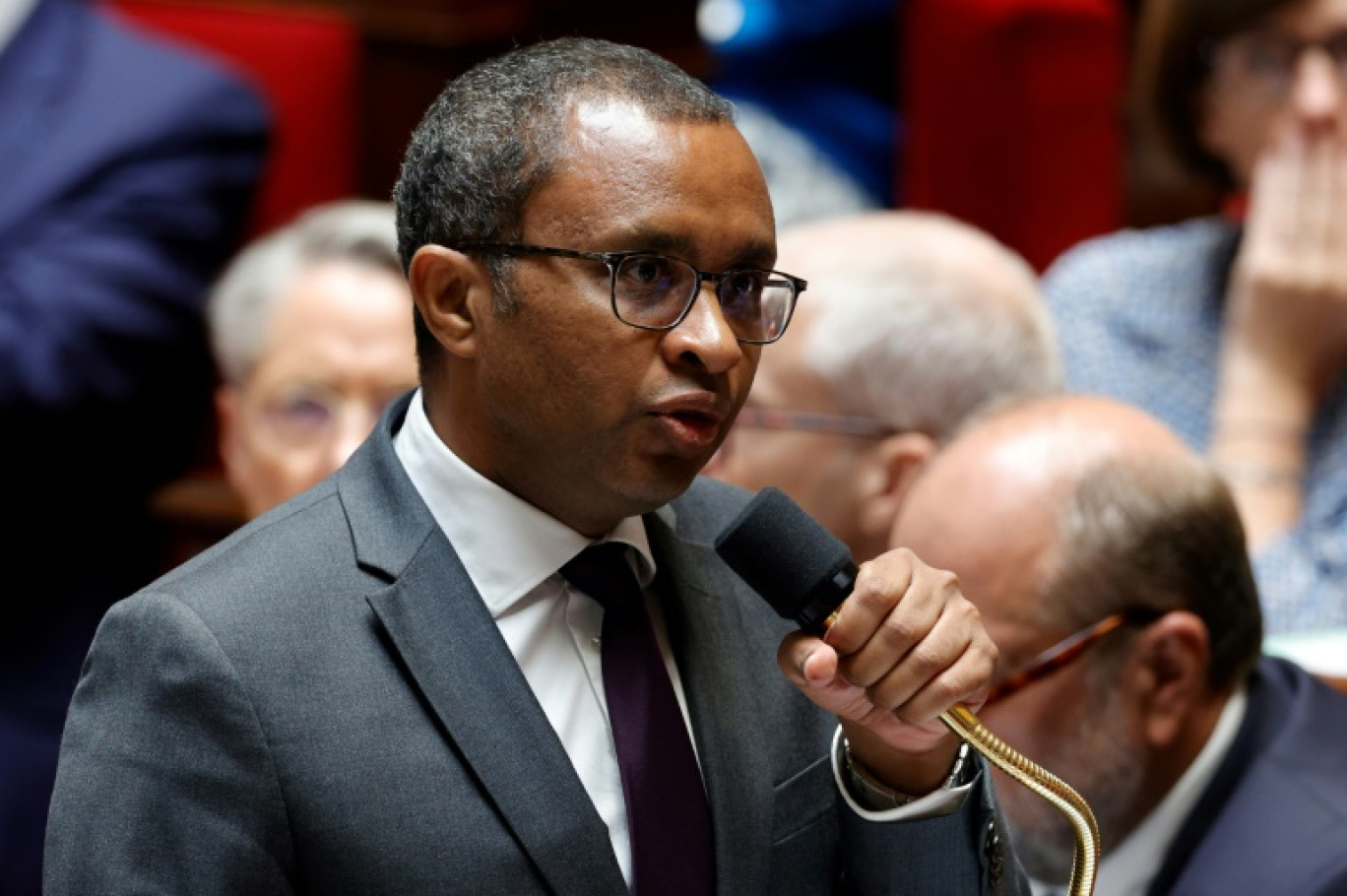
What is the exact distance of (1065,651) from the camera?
113 cm

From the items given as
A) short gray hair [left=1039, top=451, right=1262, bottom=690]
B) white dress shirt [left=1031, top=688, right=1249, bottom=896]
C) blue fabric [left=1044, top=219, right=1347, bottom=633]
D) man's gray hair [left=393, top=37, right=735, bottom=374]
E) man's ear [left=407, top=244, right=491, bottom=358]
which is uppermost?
man's gray hair [left=393, top=37, right=735, bottom=374]

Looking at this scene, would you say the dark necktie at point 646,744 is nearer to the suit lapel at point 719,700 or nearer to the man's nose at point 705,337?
the suit lapel at point 719,700

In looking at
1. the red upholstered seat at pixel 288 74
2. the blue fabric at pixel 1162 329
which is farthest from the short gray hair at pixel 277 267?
the blue fabric at pixel 1162 329

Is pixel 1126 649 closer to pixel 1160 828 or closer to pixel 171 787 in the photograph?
pixel 1160 828

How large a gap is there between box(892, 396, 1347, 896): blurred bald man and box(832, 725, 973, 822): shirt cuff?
1.05 feet

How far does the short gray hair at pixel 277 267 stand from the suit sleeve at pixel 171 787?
1.02 metres

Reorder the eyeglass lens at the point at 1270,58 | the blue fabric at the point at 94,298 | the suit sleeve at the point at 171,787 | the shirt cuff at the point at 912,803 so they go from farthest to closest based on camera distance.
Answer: the blue fabric at the point at 94,298 < the eyeglass lens at the point at 1270,58 < the shirt cuff at the point at 912,803 < the suit sleeve at the point at 171,787

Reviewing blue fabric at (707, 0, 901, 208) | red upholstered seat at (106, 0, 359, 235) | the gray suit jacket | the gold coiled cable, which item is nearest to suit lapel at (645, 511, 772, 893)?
the gray suit jacket

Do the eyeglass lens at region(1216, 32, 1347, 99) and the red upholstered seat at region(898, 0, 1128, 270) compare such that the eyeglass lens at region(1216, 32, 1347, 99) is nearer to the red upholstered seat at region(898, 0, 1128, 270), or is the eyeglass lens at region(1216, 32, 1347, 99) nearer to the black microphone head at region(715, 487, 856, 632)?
the red upholstered seat at region(898, 0, 1128, 270)

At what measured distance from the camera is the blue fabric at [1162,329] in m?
1.67

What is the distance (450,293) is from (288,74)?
148 centimetres

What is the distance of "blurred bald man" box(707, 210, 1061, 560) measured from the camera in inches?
56.0

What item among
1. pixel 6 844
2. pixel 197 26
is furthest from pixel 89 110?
pixel 6 844

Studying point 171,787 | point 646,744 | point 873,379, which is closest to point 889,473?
point 873,379
